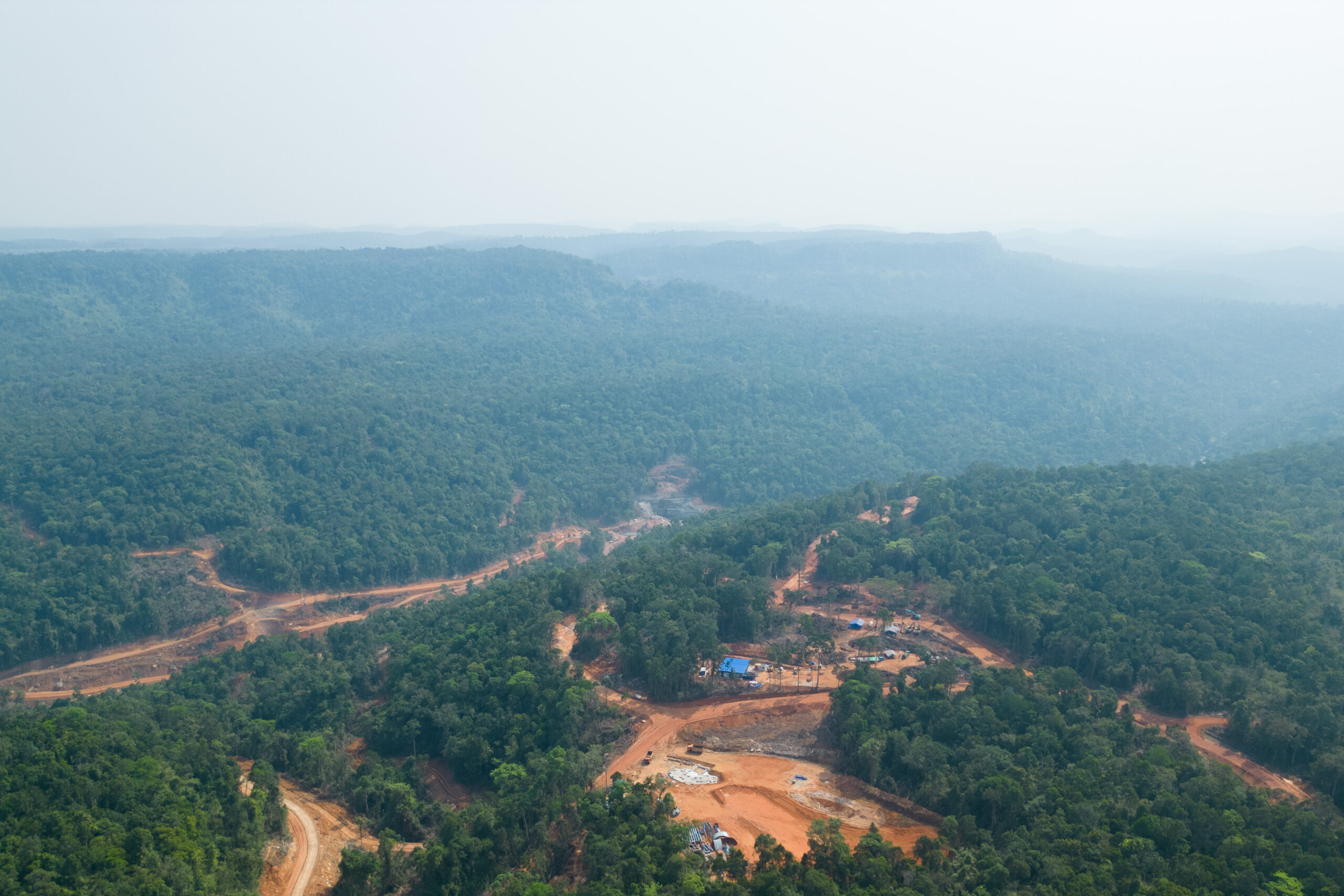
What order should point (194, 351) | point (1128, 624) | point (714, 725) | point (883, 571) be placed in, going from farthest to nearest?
point (194, 351), point (883, 571), point (1128, 624), point (714, 725)

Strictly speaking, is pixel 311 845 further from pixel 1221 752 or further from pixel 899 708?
pixel 1221 752

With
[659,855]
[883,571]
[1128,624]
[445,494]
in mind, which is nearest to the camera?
[659,855]

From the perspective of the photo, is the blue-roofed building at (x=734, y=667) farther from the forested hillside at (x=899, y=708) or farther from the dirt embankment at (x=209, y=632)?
the dirt embankment at (x=209, y=632)

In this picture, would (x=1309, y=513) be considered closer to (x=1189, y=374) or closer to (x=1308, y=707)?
(x=1308, y=707)

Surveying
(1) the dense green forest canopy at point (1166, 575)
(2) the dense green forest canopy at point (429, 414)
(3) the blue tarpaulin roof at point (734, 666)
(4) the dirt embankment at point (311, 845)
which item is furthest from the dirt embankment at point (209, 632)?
(1) the dense green forest canopy at point (1166, 575)

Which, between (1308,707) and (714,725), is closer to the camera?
(1308,707)

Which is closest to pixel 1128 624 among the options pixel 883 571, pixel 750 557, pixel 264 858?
pixel 883 571

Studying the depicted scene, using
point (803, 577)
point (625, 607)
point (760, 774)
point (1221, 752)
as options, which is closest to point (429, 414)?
point (803, 577)

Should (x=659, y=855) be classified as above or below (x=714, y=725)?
above
